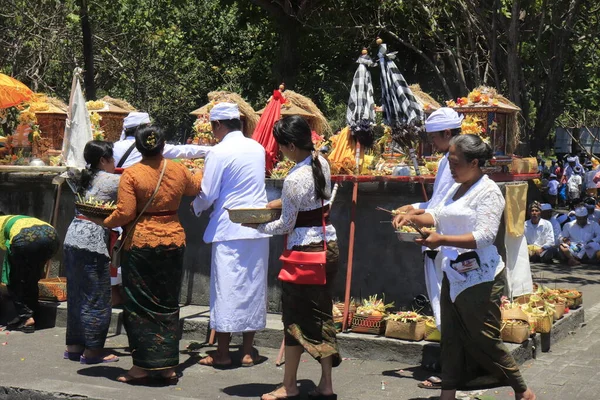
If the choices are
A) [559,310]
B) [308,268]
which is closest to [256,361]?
[308,268]

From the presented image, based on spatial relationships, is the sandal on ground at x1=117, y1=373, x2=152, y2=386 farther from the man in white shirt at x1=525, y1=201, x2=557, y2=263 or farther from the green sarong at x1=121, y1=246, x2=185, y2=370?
the man in white shirt at x1=525, y1=201, x2=557, y2=263

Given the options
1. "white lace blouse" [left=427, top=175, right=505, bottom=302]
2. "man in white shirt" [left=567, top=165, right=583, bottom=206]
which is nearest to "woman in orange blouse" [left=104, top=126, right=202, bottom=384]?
"white lace blouse" [left=427, top=175, right=505, bottom=302]

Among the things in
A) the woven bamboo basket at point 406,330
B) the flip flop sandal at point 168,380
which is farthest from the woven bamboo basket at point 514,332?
the flip flop sandal at point 168,380

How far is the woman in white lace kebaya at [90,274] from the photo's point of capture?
286 inches

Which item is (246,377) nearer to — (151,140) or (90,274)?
(90,274)


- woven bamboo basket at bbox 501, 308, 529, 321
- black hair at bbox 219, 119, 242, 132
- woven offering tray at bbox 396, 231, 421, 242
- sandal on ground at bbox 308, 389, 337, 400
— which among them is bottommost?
sandal on ground at bbox 308, 389, 337, 400

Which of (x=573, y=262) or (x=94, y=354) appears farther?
(x=573, y=262)

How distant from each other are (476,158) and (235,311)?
2.56 m

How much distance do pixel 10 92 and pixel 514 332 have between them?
6157mm

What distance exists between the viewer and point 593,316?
9.58 metres

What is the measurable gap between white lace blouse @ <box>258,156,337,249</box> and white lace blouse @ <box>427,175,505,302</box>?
0.90m

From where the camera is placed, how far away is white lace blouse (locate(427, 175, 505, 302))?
17.6 feet

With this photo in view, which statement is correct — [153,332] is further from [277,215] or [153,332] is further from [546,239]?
[546,239]

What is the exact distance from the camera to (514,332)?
23.8 feet
